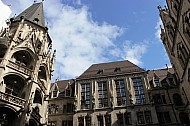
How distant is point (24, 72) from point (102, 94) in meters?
14.2

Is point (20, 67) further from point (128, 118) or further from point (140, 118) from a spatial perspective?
point (140, 118)

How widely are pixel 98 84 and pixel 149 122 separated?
10.5 metres

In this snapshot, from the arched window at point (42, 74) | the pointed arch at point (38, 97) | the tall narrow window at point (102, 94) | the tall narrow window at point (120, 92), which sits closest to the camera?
the pointed arch at point (38, 97)

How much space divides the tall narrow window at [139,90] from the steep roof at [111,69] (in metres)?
1.93

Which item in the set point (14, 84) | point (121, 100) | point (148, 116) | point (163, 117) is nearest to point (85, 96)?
point (121, 100)

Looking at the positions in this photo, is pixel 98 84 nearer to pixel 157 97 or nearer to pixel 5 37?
pixel 157 97

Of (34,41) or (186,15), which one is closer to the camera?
(186,15)

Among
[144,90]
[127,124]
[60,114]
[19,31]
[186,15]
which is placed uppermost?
[19,31]

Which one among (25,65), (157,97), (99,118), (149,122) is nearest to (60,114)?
(99,118)

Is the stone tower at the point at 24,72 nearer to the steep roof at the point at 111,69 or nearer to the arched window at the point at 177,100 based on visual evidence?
the steep roof at the point at 111,69

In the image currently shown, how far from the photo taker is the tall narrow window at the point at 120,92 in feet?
107

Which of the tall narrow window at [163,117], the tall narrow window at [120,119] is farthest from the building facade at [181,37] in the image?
the tall narrow window at [120,119]

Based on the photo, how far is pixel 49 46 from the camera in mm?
34844

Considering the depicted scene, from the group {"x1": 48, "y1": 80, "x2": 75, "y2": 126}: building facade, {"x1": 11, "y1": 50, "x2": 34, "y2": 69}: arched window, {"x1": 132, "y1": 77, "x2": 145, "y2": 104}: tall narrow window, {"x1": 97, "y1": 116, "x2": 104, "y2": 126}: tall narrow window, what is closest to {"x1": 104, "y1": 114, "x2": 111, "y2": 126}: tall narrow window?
{"x1": 97, "y1": 116, "x2": 104, "y2": 126}: tall narrow window
